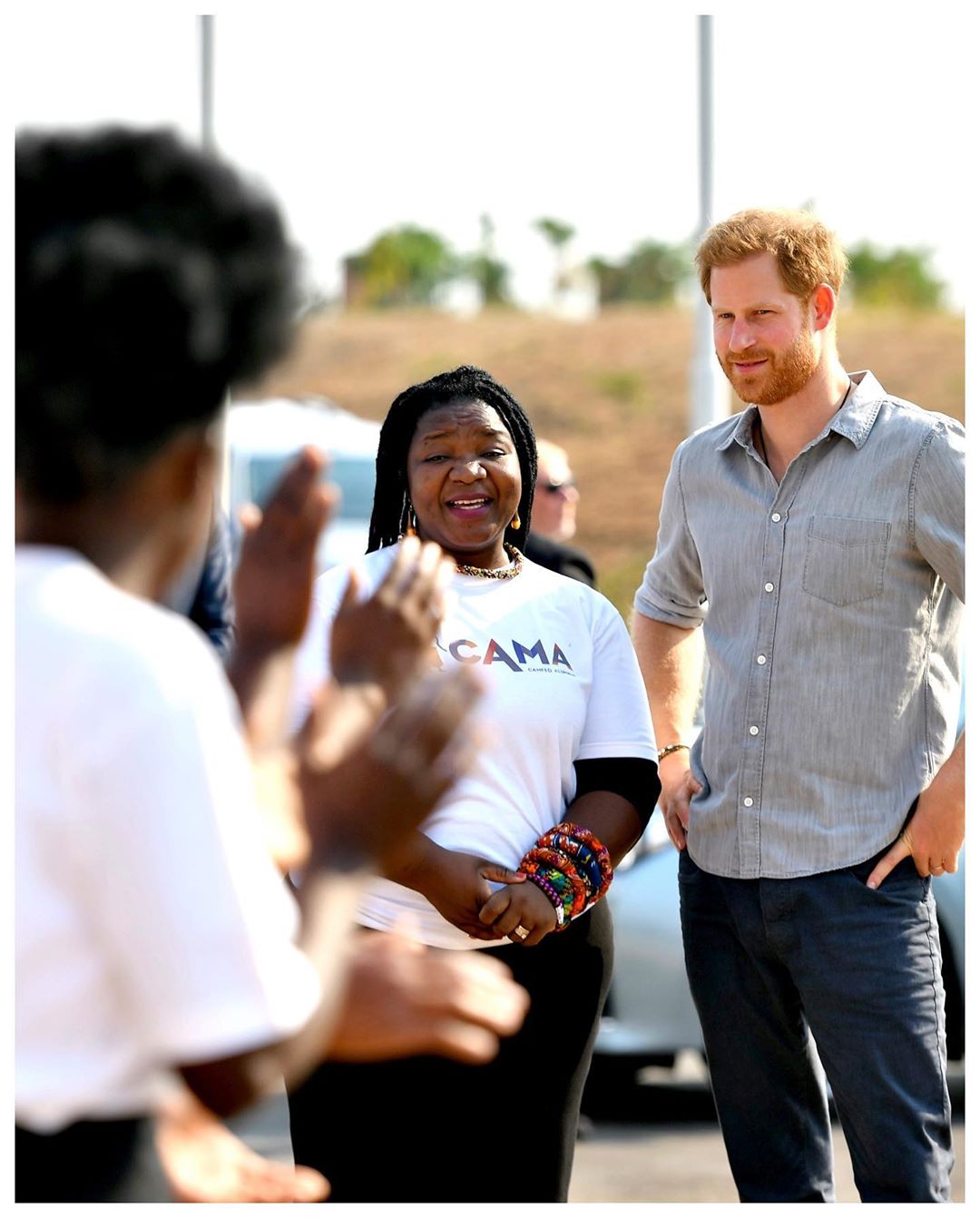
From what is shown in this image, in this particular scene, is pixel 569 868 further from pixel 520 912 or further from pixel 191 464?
pixel 191 464

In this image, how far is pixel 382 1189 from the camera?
3.07 metres

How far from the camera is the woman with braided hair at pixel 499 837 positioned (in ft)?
10.2

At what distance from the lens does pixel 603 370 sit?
30.3 meters

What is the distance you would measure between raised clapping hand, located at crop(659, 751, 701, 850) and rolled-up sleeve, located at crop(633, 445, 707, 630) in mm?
358

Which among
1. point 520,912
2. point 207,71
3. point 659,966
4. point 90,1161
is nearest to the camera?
point 90,1161

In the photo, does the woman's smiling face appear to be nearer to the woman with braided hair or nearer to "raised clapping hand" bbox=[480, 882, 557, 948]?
the woman with braided hair

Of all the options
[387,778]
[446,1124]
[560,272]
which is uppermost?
[560,272]

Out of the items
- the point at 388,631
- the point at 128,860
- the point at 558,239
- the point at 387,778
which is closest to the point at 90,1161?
the point at 128,860

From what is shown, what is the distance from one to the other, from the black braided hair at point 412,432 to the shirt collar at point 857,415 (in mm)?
493

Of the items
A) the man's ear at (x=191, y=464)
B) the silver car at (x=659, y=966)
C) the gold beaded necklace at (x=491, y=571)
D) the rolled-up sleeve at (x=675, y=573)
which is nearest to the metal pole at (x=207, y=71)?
the silver car at (x=659, y=966)

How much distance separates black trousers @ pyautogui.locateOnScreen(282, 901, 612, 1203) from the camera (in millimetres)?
3082

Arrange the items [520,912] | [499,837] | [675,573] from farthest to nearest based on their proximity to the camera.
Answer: [675,573] → [499,837] → [520,912]

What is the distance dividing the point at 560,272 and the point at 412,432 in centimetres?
3355
